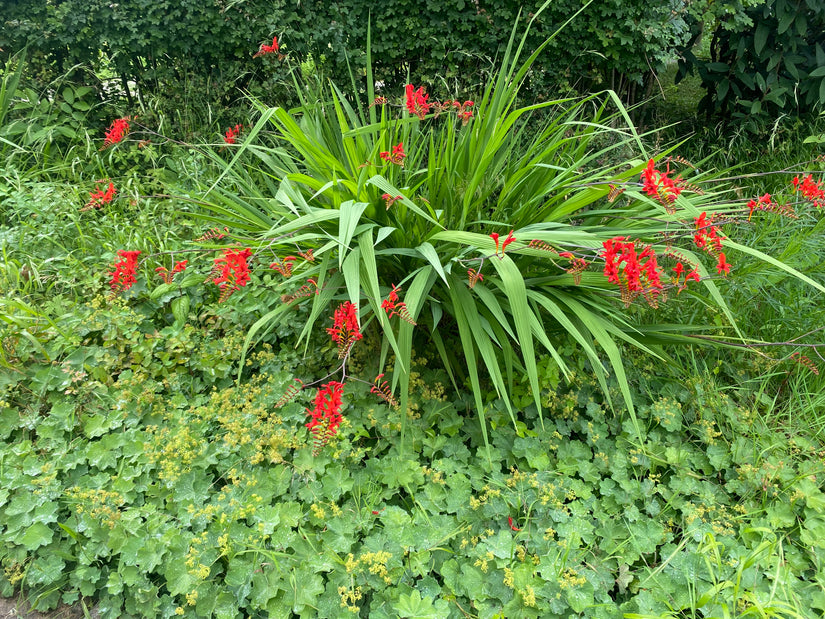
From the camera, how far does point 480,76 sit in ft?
12.1

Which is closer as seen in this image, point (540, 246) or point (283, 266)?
point (540, 246)

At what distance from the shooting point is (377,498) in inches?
66.9

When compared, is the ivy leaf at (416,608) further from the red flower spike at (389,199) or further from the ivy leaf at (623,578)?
the red flower spike at (389,199)

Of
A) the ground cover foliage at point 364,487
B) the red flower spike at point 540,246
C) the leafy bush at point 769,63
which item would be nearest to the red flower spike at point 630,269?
the red flower spike at point 540,246

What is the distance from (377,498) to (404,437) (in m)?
0.25

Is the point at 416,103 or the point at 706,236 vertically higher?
the point at 416,103

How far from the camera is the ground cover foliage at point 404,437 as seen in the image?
150cm

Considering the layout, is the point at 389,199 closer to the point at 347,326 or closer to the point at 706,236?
the point at 347,326

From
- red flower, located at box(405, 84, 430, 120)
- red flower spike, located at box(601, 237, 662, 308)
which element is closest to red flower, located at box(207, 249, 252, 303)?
red flower, located at box(405, 84, 430, 120)

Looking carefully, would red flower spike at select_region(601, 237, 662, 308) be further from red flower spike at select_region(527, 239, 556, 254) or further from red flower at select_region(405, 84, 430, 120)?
red flower at select_region(405, 84, 430, 120)

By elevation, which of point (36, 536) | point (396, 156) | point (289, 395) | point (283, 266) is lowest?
point (36, 536)

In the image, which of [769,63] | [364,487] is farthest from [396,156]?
[769,63]

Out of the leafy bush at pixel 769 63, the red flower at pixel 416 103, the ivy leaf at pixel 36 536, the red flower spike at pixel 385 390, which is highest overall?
the red flower at pixel 416 103

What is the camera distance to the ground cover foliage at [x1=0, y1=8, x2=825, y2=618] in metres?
1.50
